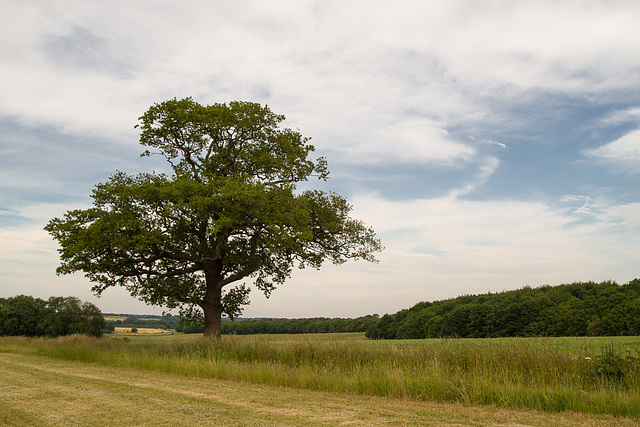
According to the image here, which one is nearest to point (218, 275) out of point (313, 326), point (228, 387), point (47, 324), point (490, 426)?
point (228, 387)

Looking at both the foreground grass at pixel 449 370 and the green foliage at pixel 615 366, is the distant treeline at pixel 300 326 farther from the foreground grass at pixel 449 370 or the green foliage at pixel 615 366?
the green foliage at pixel 615 366

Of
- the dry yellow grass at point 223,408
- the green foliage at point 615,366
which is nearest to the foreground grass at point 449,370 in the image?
the green foliage at point 615,366

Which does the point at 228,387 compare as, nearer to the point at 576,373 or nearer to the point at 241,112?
the point at 576,373

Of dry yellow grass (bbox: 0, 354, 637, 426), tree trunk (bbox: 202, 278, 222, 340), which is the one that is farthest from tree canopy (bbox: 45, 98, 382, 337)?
dry yellow grass (bbox: 0, 354, 637, 426)

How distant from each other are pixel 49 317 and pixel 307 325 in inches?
1323

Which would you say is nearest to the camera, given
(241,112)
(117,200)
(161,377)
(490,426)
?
(490,426)

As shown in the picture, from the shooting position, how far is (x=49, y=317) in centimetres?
4484

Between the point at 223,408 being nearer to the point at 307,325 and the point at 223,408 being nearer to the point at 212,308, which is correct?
the point at 212,308

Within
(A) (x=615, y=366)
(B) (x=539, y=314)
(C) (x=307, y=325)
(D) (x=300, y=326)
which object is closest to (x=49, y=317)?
(D) (x=300, y=326)

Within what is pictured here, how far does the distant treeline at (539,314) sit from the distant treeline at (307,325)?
3643 millimetres

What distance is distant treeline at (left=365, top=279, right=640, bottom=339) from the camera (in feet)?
130

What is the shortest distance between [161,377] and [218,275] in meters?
10.2

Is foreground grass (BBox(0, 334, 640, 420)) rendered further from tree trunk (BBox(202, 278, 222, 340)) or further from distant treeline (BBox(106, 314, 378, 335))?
distant treeline (BBox(106, 314, 378, 335))

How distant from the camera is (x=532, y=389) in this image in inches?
332
